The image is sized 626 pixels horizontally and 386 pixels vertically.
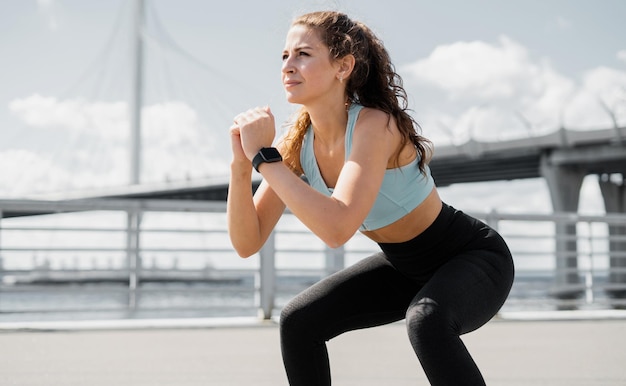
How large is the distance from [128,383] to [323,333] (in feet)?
4.22

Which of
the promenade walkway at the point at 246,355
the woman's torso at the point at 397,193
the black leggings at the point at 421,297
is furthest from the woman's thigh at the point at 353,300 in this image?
the promenade walkway at the point at 246,355

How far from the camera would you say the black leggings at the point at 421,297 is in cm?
163

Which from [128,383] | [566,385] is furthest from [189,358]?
[566,385]

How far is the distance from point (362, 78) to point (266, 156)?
0.39m

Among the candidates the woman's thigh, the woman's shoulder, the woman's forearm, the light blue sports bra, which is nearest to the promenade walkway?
the woman's thigh

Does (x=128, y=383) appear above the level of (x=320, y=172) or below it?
below

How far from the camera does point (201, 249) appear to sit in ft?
20.0

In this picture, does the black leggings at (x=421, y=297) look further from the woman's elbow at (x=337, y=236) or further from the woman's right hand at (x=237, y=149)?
the woman's right hand at (x=237, y=149)

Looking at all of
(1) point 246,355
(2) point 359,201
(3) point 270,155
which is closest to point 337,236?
(2) point 359,201

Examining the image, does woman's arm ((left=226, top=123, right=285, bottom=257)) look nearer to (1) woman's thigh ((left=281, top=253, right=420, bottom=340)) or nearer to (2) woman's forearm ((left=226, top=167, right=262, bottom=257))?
(2) woman's forearm ((left=226, top=167, right=262, bottom=257))

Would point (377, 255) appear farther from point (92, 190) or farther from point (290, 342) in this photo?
point (92, 190)

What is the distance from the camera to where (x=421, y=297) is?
1694 mm

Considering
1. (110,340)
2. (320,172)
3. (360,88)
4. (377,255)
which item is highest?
(360,88)

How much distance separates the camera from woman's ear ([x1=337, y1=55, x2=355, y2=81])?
Result: 1.86 meters
